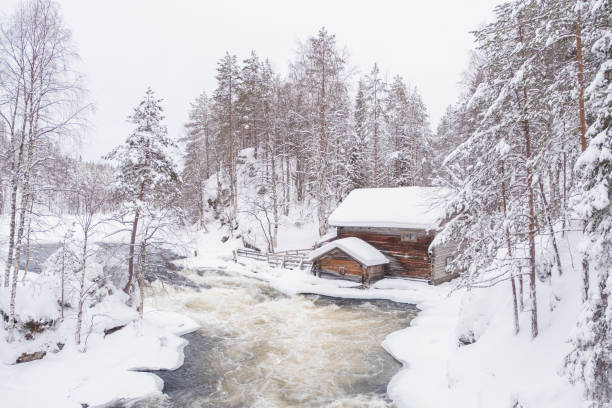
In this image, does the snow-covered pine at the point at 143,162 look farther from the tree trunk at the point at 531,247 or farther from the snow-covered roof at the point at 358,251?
the tree trunk at the point at 531,247

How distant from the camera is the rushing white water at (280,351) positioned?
1084 centimetres

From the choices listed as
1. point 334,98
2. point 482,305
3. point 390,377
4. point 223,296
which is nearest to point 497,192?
point 482,305

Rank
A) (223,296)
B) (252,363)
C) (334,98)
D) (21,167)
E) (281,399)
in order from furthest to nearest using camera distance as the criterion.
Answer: (334,98), (223,296), (252,363), (21,167), (281,399)

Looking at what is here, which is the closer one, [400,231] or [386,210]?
[400,231]

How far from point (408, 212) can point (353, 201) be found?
4860mm

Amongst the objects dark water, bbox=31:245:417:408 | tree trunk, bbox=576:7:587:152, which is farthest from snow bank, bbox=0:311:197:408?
tree trunk, bbox=576:7:587:152

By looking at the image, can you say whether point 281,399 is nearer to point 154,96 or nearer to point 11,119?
point 11,119

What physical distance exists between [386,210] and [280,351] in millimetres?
14085

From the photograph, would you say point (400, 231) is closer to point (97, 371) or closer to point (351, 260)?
point (351, 260)

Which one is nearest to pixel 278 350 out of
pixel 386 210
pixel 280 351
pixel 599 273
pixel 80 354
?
pixel 280 351

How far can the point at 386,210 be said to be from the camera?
83.0ft

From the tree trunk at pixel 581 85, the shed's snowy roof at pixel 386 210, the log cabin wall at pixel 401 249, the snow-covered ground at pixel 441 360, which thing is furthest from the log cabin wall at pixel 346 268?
the tree trunk at pixel 581 85

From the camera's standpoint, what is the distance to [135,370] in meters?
12.4

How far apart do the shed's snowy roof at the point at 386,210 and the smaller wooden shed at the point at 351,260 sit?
165 cm
